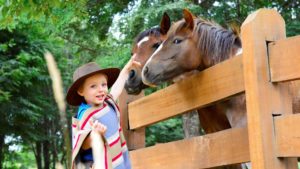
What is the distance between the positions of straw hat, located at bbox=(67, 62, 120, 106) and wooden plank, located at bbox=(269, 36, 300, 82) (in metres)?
0.97

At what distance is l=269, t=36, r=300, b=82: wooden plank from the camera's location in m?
2.32

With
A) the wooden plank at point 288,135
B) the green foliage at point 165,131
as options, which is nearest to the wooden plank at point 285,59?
the wooden plank at point 288,135

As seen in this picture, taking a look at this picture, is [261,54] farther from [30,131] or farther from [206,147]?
[30,131]

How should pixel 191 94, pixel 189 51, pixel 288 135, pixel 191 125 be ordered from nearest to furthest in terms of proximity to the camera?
1. pixel 288 135
2. pixel 191 94
3. pixel 189 51
4. pixel 191 125

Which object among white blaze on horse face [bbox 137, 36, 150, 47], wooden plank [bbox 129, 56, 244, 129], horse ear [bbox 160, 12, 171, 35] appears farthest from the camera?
white blaze on horse face [bbox 137, 36, 150, 47]

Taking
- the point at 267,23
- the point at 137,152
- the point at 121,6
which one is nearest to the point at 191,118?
the point at 121,6

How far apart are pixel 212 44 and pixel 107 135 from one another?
1.40m

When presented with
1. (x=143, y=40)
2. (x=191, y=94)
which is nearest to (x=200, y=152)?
(x=191, y=94)

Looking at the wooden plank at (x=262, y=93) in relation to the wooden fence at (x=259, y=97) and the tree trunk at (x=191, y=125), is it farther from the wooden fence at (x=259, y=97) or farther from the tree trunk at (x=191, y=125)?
the tree trunk at (x=191, y=125)

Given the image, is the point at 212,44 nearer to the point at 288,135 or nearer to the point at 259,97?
the point at 259,97

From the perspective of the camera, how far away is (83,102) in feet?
9.70

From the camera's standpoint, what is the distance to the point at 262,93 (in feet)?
8.09

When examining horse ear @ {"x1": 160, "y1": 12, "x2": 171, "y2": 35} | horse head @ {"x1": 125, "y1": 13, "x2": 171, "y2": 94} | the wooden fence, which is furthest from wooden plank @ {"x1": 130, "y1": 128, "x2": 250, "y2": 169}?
horse ear @ {"x1": 160, "y1": 12, "x2": 171, "y2": 35}

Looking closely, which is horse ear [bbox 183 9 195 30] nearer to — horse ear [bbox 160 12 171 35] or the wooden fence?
the wooden fence
